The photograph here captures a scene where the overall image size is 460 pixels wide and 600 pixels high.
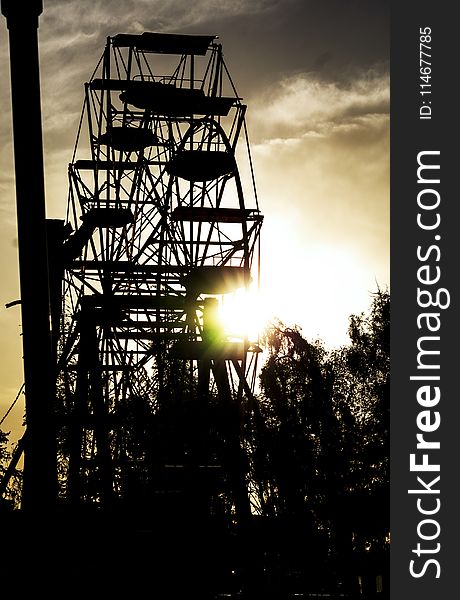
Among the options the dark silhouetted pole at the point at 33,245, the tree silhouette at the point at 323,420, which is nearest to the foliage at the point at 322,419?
the tree silhouette at the point at 323,420

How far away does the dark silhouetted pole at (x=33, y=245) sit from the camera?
9586 mm

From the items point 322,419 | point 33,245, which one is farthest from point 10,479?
point 33,245

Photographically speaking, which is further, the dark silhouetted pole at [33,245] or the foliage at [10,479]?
the foliage at [10,479]

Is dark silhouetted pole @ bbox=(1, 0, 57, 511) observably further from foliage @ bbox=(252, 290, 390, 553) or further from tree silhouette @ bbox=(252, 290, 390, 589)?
foliage @ bbox=(252, 290, 390, 553)

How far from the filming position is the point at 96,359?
23.6m

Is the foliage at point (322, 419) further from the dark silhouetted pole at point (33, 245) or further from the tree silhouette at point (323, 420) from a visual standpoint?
the dark silhouetted pole at point (33, 245)

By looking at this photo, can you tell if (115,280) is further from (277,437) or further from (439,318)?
(439,318)

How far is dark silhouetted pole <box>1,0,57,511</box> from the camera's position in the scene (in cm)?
959

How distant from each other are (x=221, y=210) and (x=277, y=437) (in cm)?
651

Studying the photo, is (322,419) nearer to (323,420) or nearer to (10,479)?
(323,420)

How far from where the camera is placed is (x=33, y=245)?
9.70 meters

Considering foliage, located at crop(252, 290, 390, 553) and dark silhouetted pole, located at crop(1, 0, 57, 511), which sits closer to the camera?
dark silhouetted pole, located at crop(1, 0, 57, 511)

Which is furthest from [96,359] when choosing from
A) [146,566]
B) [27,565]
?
[27,565]

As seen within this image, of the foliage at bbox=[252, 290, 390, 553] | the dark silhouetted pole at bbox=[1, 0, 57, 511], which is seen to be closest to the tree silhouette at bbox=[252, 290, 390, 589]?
the foliage at bbox=[252, 290, 390, 553]
